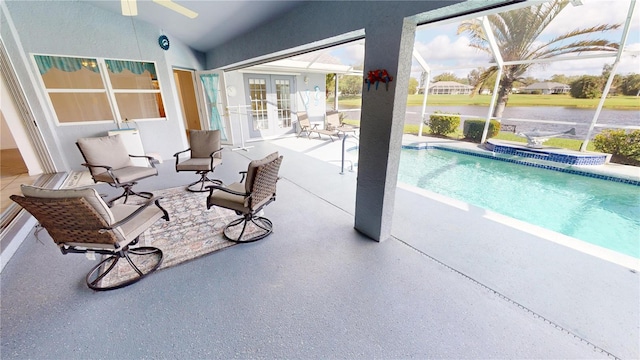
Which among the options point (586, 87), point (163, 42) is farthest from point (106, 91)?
point (586, 87)

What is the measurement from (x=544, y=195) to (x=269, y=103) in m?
7.27

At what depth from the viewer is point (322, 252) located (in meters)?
2.32

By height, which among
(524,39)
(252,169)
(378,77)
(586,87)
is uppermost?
(524,39)

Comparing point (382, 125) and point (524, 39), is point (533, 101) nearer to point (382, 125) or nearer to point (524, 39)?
point (524, 39)

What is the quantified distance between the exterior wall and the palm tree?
8047 millimetres

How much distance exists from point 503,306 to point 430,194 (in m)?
1.95

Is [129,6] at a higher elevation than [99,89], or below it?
higher

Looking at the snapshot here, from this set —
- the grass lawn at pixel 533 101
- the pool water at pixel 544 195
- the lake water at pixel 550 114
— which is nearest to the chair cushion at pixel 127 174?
the pool water at pixel 544 195

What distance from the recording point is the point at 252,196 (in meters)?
2.28

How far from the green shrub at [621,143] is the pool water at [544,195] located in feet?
5.65

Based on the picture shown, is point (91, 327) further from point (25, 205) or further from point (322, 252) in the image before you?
point (322, 252)

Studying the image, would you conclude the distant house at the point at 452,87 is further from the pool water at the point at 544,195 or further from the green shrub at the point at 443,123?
the pool water at the point at 544,195

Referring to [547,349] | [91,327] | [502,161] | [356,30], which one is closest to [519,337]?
[547,349]

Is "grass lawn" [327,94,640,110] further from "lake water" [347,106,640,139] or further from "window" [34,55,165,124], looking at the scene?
"window" [34,55,165,124]
